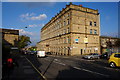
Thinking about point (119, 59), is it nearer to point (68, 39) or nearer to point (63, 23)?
point (68, 39)

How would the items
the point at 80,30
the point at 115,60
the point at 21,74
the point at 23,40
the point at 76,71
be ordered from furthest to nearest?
the point at 23,40
the point at 80,30
the point at 115,60
the point at 76,71
the point at 21,74

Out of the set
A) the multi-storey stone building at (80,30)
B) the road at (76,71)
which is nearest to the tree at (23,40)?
the multi-storey stone building at (80,30)

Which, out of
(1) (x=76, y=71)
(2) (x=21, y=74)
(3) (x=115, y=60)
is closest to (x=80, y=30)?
(3) (x=115, y=60)

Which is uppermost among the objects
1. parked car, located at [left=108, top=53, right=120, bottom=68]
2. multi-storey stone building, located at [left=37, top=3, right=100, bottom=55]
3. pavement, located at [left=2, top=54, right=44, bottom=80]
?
multi-storey stone building, located at [left=37, top=3, right=100, bottom=55]

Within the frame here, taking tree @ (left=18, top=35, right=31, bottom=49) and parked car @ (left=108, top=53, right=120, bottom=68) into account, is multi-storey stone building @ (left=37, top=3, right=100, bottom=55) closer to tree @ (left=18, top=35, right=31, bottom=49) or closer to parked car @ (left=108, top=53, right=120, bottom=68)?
parked car @ (left=108, top=53, right=120, bottom=68)

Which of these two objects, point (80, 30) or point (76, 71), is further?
point (80, 30)

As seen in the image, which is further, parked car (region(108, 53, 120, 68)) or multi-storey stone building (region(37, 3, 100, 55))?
multi-storey stone building (region(37, 3, 100, 55))

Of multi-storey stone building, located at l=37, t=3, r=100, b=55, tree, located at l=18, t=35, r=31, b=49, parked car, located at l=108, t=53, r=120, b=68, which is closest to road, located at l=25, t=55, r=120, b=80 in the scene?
parked car, located at l=108, t=53, r=120, b=68

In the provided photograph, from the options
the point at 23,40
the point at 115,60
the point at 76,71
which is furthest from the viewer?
the point at 23,40

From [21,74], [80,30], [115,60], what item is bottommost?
[21,74]

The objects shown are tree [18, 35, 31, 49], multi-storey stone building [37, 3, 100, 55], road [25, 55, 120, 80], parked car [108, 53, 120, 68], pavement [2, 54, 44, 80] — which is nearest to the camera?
pavement [2, 54, 44, 80]

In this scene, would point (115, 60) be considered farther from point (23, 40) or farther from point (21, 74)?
point (23, 40)

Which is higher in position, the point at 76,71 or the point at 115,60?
the point at 115,60

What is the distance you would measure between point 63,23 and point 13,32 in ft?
91.7
